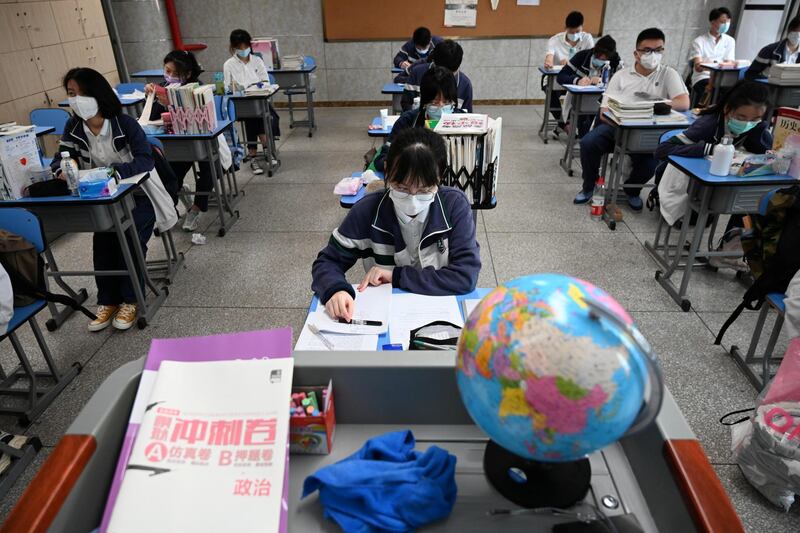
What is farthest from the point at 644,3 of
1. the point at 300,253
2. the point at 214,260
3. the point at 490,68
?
the point at 214,260

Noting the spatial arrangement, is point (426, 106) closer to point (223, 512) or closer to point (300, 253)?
point (300, 253)

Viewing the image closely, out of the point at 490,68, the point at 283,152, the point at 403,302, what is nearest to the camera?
the point at 403,302

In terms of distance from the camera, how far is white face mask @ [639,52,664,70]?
4.16 meters

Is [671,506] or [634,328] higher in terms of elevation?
[634,328]

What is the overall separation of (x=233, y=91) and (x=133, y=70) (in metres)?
3.23

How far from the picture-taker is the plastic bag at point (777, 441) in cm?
174

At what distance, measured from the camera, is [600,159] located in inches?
179

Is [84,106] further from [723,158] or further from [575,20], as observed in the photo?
[575,20]

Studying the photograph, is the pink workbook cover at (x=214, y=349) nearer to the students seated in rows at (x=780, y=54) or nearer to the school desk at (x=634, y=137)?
the school desk at (x=634, y=137)

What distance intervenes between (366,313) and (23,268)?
1.73 metres

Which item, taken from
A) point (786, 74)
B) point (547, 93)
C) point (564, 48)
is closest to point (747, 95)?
point (786, 74)

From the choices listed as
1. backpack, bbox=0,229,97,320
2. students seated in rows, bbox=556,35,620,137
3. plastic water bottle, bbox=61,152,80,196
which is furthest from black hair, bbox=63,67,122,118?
students seated in rows, bbox=556,35,620,137

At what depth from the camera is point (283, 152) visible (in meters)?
6.17

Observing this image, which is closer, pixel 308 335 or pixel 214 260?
pixel 308 335
